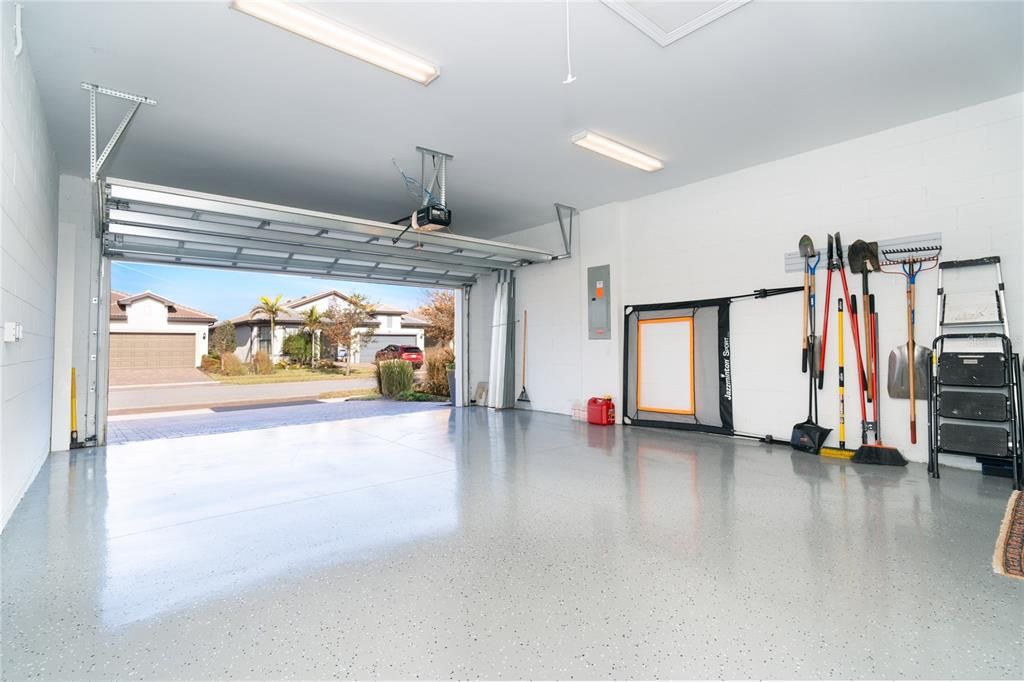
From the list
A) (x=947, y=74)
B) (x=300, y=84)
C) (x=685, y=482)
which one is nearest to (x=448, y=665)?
(x=685, y=482)

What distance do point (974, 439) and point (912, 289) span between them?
1.40 m

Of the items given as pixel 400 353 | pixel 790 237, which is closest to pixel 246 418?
pixel 400 353

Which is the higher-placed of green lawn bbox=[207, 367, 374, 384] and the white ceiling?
the white ceiling

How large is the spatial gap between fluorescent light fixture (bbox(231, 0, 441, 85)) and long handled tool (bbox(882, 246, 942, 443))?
4546 mm

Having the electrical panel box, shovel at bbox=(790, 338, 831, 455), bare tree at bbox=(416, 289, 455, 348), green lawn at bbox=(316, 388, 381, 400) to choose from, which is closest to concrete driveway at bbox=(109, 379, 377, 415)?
green lawn at bbox=(316, 388, 381, 400)

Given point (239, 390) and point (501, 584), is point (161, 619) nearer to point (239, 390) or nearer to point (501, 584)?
point (501, 584)

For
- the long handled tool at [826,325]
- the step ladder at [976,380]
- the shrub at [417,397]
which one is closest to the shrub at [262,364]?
the shrub at [417,397]

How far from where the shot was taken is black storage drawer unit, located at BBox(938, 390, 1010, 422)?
3.83m

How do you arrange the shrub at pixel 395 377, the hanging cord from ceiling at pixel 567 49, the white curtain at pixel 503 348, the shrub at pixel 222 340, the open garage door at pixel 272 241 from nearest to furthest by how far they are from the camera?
the hanging cord from ceiling at pixel 567 49, the open garage door at pixel 272 241, the white curtain at pixel 503 348, the shrub at pixel 395 377, the shrub at pixel 222 340

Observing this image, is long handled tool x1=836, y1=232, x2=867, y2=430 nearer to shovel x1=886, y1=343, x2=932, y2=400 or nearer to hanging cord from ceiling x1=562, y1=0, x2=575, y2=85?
shovel x1=886, y1=343, x2=932, y2=400

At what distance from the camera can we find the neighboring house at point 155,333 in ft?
45.9

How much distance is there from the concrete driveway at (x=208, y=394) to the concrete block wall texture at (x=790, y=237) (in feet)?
26.8

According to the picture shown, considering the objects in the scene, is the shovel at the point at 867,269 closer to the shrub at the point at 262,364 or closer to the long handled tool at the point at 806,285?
the long handled tool at the point at 806,285

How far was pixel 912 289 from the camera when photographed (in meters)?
4.48
